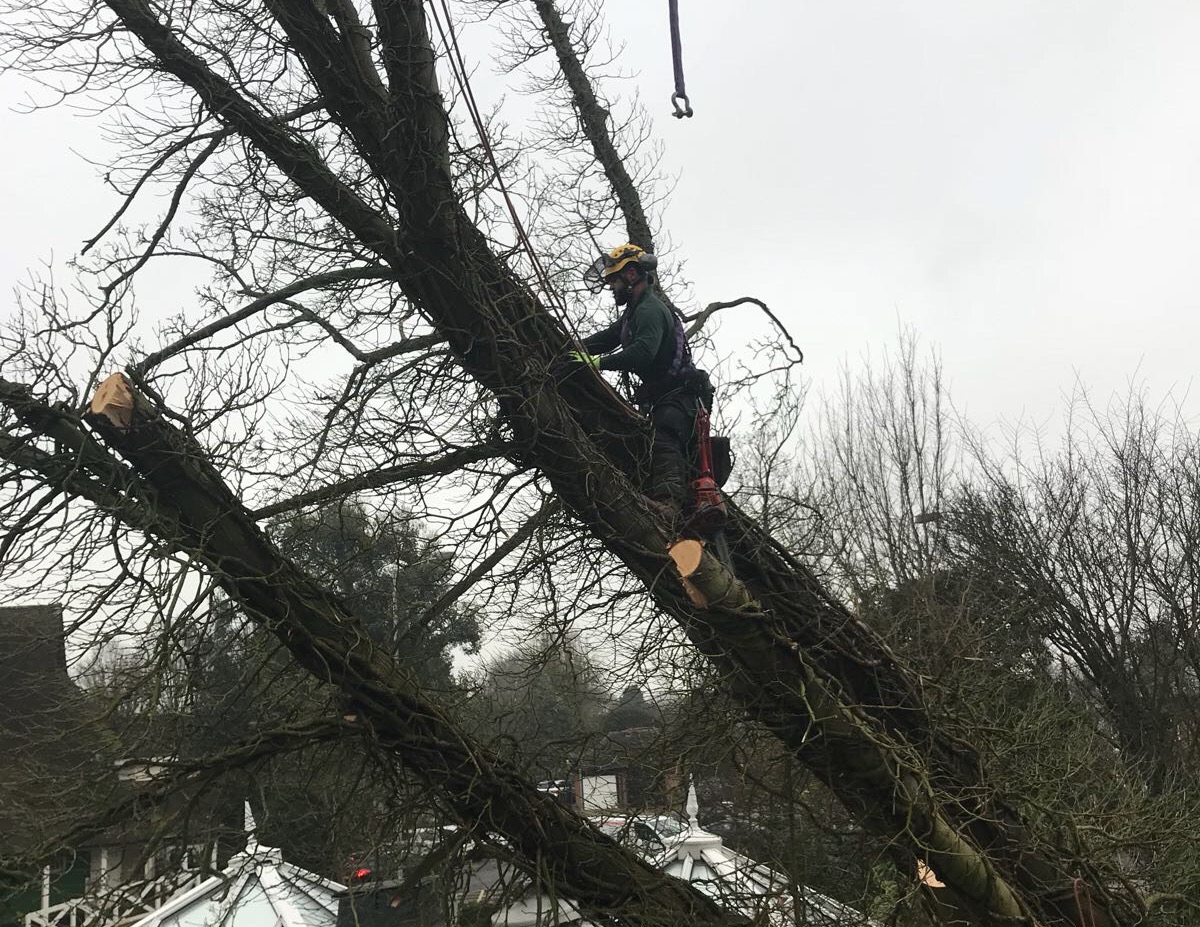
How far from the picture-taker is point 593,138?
9.01 metres

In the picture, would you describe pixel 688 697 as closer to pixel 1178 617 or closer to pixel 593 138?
pixel 593 138

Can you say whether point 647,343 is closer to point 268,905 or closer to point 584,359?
point 584,359

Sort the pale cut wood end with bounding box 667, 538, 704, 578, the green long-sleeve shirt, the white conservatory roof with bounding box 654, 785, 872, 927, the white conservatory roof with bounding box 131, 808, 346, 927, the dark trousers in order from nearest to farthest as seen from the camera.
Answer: the pale cut wood end with bounding box 667, 538, 704, 578 < the white conservatory roof with bounding box 654, 785, 872, 927 < the green long-sleeve shirt < the dark trousers < the white conservatory roof with bounding box 131, 808, 346, 927

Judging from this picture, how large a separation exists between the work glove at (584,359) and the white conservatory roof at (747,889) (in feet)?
8.25

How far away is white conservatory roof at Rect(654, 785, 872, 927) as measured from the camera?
4898 mm

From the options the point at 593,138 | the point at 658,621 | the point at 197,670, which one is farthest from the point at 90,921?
the point at 593,138

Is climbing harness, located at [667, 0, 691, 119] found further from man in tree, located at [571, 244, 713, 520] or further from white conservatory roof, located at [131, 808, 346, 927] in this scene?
white conservatory roof, located at [131, 808, 346, 927]

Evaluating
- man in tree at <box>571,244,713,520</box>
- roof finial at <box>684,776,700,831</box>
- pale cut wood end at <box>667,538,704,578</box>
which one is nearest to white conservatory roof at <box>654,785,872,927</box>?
roof finial at <box>684,776,700,831</box>

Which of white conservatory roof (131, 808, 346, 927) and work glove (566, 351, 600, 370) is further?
white conservatory roof (131, 808, 346, 927)

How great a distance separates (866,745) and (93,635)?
3.82 m

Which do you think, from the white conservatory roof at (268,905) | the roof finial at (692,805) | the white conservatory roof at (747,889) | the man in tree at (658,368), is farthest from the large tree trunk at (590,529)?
the white conservatory roof at (268,905)

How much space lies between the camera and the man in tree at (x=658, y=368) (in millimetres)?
5090

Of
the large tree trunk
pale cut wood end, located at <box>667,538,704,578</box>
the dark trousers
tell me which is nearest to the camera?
the large tree trunk

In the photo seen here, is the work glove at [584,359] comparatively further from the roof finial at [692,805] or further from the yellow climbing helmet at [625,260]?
the roof finial at [692,805]
